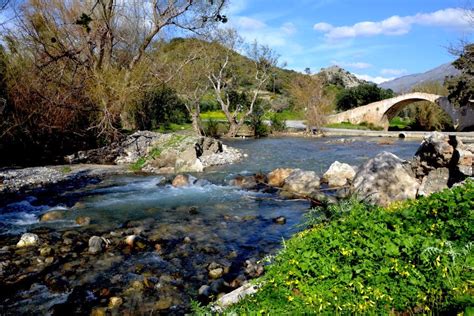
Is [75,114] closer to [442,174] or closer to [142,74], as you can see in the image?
[142,74]

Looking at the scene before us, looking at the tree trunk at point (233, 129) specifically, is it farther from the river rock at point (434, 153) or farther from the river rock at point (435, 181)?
the river rock at point (435, 181)

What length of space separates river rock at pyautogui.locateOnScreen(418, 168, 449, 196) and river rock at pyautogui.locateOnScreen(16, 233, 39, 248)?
9343 mm

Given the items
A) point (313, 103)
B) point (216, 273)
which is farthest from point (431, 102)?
point (216, 273)

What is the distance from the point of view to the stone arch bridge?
38281 millimetres

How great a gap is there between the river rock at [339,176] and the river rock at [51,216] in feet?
27.1

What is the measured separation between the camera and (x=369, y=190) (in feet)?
33.9

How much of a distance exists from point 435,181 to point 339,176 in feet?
11.4

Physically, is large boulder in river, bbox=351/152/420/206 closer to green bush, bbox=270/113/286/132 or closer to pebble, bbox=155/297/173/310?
pebble, bbox=155/297/173/310

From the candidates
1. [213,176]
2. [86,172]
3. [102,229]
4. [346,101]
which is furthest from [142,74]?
[346,101]

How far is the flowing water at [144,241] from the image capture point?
6.02m

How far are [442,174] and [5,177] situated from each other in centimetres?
1448

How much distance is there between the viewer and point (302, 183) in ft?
42.9

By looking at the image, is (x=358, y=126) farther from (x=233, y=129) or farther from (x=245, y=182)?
(x=245, y=182)

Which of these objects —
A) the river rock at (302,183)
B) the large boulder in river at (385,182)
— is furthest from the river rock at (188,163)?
the large boulder in river at (385,182)
